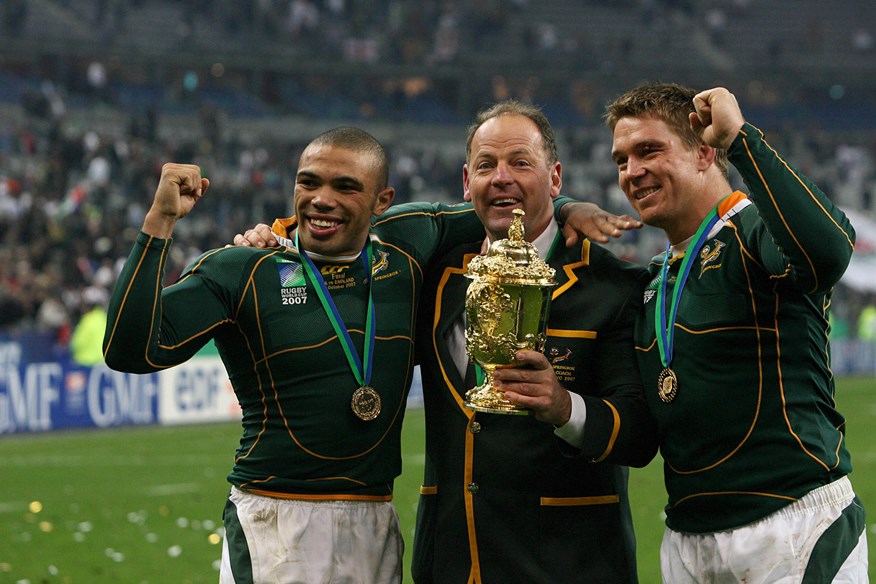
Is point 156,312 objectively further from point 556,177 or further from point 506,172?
point 556,177

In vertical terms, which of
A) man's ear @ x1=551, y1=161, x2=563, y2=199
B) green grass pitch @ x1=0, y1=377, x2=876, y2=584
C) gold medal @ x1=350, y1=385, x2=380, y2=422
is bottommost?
green grass pitch @ x1=0, y1=377, x2=876, y2=584

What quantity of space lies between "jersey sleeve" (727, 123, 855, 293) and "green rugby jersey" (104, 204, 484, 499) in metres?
1.32

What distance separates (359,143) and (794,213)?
1462 millimetres

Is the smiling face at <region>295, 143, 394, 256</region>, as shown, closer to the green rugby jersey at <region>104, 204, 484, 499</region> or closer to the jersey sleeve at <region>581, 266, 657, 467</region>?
the green rugby jersey at <region>104, 204, 484, 499</region>

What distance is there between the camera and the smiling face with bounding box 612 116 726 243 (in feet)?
13.0

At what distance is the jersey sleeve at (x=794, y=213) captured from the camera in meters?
3.36

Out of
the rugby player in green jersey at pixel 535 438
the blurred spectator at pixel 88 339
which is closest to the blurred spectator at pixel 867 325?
the blurred spectator at pixel 88 339

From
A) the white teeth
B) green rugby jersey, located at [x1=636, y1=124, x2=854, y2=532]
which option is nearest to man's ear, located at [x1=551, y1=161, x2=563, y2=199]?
the white teeth

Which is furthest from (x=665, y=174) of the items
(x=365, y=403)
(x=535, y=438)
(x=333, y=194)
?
(x=365, y=403)

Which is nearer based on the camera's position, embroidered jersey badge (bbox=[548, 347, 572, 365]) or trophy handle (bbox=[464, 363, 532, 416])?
trophy handle (bbox=[464, 363, 532, 416])

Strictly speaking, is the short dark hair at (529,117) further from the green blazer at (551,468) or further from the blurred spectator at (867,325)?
the blurred spectator at (867,325)

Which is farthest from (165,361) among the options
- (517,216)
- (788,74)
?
(788,74)

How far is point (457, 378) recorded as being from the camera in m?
4.10

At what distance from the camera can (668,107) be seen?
13.1 feet
